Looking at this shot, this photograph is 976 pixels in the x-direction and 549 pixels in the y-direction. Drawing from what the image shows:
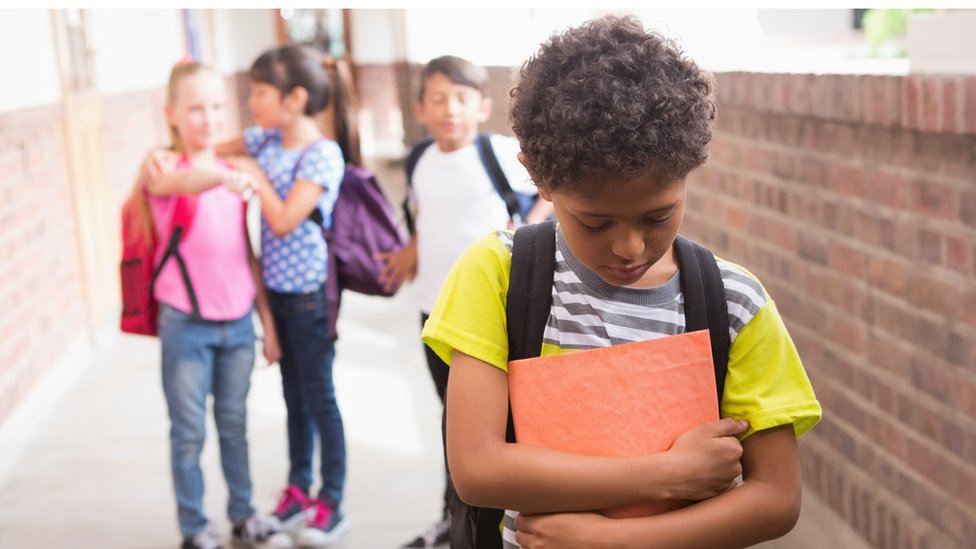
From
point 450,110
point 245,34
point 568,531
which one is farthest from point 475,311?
point 245,34

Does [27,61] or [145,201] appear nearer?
[145,201]

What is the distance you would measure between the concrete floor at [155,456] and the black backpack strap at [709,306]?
1.99 meters

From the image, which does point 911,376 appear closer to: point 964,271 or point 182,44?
point 964,271

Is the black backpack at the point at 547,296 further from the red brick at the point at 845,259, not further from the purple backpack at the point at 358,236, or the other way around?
the purple backpack at the point at 358,236

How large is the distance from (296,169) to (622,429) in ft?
7.16

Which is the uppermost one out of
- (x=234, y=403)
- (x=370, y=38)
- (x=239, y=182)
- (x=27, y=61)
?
(x=370, y=38)

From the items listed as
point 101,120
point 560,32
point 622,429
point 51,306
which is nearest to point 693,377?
point 622,429

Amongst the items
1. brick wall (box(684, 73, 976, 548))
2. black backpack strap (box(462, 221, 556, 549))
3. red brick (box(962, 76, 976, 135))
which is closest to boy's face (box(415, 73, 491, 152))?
brick wall (box(684, 73, 976, 548))

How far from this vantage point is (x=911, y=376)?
282 cm

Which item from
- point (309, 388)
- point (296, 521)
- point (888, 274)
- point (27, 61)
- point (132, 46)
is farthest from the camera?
point (132, 46)

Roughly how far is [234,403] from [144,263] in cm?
52

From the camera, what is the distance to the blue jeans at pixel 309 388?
138 inches

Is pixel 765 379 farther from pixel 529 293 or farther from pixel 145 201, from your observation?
pixel 145 201

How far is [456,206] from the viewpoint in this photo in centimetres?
326
